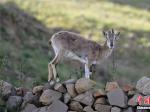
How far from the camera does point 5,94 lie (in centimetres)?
1500

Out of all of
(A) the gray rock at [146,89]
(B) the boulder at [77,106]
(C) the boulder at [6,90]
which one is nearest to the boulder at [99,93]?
(B) the boulder at [77,106]

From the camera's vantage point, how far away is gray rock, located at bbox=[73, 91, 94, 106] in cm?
1423

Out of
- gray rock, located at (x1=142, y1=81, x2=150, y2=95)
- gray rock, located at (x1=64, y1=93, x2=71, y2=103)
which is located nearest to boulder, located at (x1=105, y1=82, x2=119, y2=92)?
gray rock, located at (x1=142, y1=81, x2=150, y2=95)

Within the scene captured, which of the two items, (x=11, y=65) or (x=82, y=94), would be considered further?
(x=11, y=65)

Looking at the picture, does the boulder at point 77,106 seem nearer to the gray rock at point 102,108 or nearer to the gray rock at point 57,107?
the gray rock at point 57,107

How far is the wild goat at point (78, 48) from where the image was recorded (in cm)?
1577

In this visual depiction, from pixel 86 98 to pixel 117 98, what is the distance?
799 mm

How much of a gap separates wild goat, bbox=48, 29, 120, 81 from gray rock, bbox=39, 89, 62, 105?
1.14m

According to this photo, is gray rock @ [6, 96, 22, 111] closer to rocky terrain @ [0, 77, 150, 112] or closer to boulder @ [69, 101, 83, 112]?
rocky terrain @ [0, 77, 150, 112]

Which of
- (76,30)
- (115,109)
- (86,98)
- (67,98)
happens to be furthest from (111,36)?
(76,30)

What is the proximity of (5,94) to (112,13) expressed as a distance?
36980 millimetres

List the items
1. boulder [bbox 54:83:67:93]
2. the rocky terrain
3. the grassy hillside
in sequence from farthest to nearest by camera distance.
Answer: the grassy hillside → boulder [bbox 54:83:67:93] → the rocky terrain

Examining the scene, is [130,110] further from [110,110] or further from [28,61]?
[28,61]

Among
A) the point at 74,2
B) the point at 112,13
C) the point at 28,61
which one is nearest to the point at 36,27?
the point at 28,61
